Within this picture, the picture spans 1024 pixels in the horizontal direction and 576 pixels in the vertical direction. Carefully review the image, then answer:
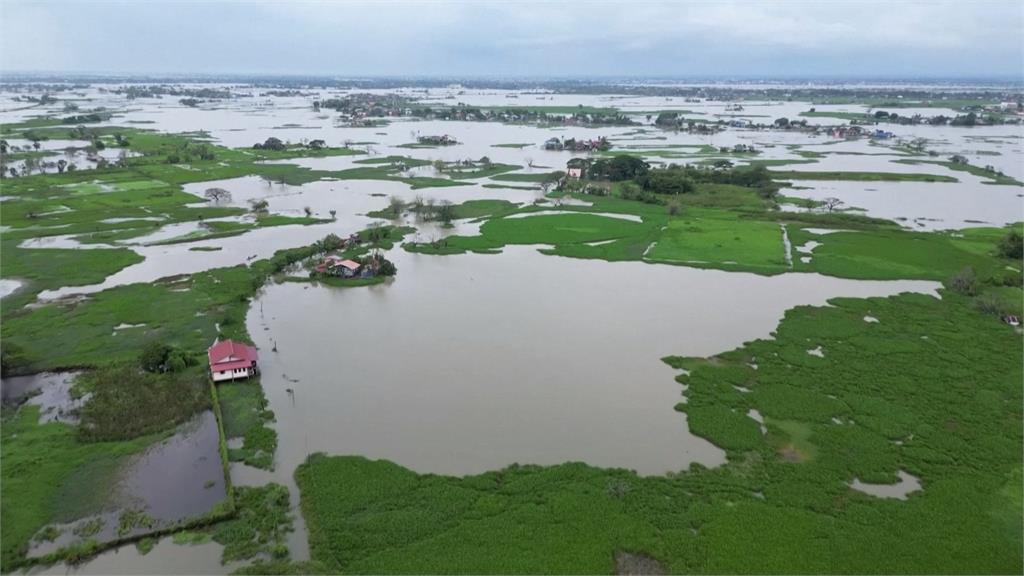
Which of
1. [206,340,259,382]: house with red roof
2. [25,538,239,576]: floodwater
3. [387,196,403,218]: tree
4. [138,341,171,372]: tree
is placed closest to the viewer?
[25,538,239,576]: floodwater

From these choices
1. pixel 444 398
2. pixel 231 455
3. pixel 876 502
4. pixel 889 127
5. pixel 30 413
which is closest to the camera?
pixel 876 502

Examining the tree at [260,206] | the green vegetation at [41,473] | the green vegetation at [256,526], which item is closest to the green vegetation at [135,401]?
the green vegetation at [41,473]

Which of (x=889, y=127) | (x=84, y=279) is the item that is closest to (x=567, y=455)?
→ (x=84, y=279)

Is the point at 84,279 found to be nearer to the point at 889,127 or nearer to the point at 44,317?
the point at 44,317

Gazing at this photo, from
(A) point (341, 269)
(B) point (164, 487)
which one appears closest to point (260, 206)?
(A) point (341, 269)

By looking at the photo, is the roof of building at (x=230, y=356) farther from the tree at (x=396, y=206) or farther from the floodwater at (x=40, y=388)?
the tree at (x=396, y=206)

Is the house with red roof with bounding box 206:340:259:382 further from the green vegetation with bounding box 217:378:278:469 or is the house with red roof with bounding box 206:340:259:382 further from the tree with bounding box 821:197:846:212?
the tree with bounding box 821:197:846:212

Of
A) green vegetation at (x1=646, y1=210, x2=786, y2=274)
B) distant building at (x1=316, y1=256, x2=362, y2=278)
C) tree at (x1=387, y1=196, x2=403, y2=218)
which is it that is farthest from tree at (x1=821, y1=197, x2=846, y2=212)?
distant building at (x1=316, y1=256, x2=362, y2=278)
